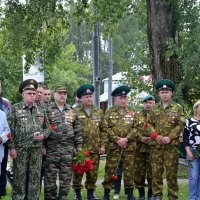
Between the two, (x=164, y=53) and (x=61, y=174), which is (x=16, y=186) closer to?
(x=61, y=174)

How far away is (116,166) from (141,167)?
60 cm

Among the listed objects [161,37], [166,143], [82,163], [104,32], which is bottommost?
[82,163]

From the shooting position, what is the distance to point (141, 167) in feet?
34.2

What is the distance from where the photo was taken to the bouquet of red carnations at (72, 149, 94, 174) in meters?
9.30

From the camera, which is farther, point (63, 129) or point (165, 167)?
point (165, 167)

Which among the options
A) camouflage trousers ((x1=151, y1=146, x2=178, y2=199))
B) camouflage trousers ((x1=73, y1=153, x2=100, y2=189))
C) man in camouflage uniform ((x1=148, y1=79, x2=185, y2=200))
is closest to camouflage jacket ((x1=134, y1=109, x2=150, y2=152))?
man in camouflage uniform ((x1=148, y1=79, x2=185, y2=200))

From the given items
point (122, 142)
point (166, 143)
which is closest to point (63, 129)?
point (122, 142)

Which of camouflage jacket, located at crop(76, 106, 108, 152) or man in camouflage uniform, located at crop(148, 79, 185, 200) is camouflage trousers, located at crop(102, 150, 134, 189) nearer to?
camouflage jacket, located at crop(76, 106, 108, 152)

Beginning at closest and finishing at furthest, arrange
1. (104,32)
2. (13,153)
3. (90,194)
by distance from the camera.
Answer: (13,153)
(90,194)
(104,32)

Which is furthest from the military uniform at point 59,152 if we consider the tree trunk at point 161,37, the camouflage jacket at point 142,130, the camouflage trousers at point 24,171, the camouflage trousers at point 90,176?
the tree trunk at point 161,37

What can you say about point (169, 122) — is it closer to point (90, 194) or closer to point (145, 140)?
point (145, 140)

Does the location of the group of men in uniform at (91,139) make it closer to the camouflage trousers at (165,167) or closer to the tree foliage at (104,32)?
the camouflage trousers at (165,167)

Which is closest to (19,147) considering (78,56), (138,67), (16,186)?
(16,186)

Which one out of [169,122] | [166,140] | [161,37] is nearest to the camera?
[166,140]
